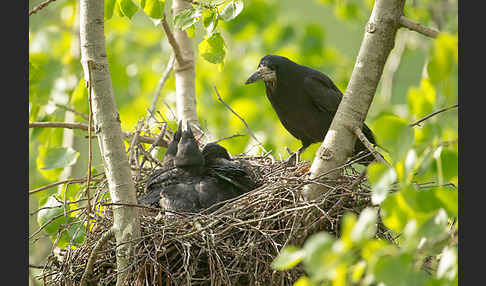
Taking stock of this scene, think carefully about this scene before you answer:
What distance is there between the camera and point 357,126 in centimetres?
306

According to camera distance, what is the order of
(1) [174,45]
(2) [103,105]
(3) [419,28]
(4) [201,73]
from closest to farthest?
(3) [419,28]
(2) [103,105]
(1) [174,45]
(4) [201,73]

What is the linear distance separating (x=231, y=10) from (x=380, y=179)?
1.93m

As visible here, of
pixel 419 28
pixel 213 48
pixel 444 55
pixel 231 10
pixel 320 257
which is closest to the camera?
pixel 320 257

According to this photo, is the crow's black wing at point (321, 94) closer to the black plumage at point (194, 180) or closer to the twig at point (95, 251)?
the black plumage at point (194, 180)

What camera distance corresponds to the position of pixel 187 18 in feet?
11.1

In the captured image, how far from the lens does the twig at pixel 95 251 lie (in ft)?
9.82

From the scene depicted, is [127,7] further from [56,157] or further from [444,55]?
[444,55]

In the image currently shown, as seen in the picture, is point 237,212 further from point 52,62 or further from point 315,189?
point 52,62

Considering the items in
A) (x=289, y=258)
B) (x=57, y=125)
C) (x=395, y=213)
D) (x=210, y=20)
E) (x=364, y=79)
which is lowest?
(x=57, y=125)

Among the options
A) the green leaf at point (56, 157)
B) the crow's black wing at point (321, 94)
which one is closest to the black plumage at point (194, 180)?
the green leaf at point (56, 157)

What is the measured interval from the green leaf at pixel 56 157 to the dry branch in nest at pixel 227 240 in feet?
3.30

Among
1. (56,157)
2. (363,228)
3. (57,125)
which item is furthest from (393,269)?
(56,157)

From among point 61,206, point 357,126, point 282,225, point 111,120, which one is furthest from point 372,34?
point 61,206

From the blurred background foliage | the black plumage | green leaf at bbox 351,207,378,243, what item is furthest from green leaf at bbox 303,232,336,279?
the black plumage
